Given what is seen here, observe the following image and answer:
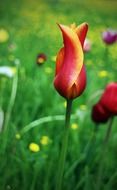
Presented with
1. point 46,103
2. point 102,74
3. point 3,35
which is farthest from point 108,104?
point 3,35

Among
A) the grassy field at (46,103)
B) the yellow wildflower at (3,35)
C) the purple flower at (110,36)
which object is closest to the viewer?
the grassy field at (46,103)

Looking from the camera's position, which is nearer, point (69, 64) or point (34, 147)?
point (69, 64)

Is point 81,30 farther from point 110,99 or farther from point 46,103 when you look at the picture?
point 46,103

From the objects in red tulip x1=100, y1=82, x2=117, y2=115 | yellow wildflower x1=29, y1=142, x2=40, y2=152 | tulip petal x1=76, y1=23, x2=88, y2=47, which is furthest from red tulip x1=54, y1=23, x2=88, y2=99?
yellow wildflower x1=29, y1=142, x2=40, y2=152

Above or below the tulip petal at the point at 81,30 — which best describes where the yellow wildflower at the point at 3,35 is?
below

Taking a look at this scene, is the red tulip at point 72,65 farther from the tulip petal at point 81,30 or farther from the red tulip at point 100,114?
the red tulip at point 100,114

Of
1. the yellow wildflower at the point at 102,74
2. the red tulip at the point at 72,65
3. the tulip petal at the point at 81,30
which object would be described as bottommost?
the yellow wildflower at the point at 102,74

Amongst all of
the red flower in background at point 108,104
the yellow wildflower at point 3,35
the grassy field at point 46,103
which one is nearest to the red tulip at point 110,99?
the red flower in background at point 108,104
